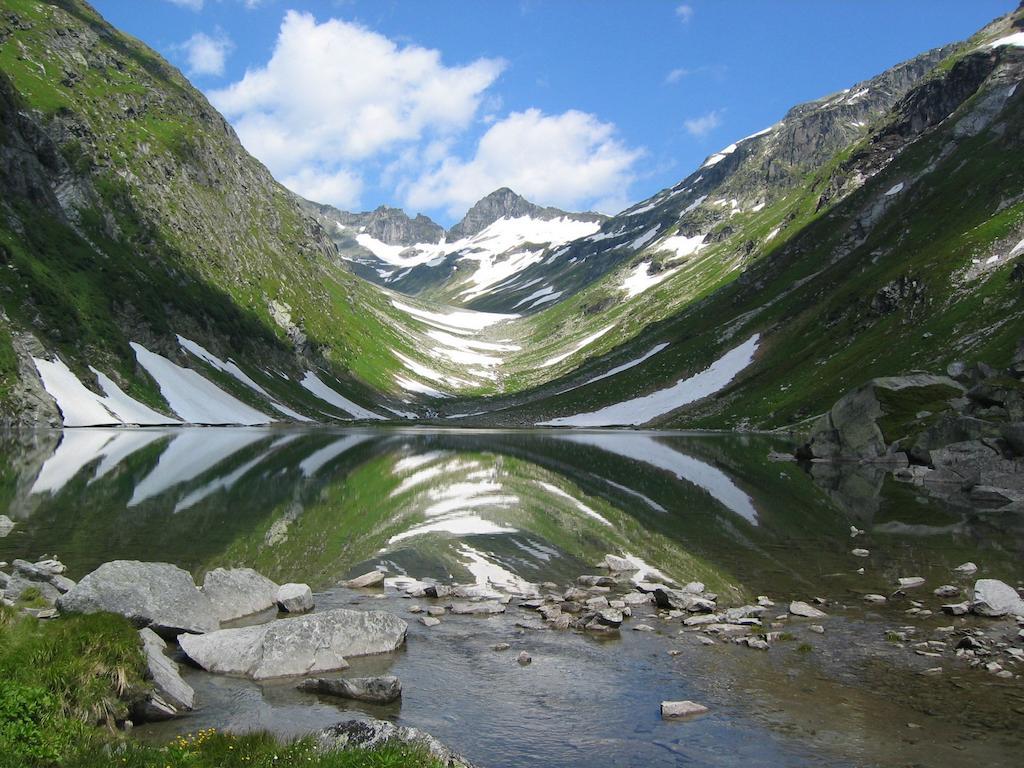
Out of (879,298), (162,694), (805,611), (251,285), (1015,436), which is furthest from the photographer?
(251,285)

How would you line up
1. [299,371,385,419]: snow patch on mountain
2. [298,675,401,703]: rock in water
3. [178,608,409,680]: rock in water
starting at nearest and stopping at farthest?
[298,675,401,703]: rock in water → [178,608,409,680]: rock in water → [299,371,385,419]: snow patch on mountain

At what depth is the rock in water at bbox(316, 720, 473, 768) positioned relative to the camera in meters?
12.1

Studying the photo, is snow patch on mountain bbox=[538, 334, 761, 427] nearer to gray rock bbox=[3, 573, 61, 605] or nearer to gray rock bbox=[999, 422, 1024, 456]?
gray rock bbox=[999, 422, 1024, 456]

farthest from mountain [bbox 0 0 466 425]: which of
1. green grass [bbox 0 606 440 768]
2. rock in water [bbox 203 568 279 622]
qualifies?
green grass [bbox 0 606 440 768]

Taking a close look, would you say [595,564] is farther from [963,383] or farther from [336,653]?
[963,383]

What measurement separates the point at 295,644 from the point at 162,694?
386 cm

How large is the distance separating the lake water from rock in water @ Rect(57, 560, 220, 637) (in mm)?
3683

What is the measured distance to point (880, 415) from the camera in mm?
77312

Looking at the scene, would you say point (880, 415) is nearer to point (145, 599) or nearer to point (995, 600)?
point (995, 600)

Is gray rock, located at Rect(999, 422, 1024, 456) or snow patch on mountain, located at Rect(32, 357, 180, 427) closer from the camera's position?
gray rock, located at Rect(999, 422, 1024, 456)

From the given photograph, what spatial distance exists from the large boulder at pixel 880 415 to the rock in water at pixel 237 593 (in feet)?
220

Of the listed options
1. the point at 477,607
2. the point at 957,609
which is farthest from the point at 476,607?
the point at 957,609

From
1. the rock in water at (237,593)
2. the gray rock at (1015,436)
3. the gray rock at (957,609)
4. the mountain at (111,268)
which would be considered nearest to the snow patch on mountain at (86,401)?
the mountain at (111,268)

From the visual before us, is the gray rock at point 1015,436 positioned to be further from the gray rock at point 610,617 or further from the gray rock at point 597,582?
the gray rock at point 610,617
